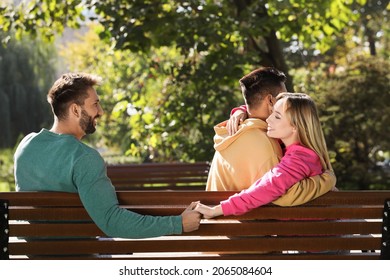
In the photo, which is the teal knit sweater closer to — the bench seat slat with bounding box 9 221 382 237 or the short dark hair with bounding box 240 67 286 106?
the bench seat slat with bounding box 9 221 382 237

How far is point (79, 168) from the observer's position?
11.9 feet

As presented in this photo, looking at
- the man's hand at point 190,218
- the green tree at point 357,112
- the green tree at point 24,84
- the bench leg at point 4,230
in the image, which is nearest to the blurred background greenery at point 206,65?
the green tree at point 357,112

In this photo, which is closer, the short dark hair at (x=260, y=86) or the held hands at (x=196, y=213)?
the held hands at (x=196, y=213)

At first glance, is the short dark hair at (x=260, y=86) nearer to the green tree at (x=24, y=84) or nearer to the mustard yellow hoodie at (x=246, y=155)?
the mustard yellow hoodie at (x=246, y=155)

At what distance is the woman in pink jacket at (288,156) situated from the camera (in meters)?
3.57

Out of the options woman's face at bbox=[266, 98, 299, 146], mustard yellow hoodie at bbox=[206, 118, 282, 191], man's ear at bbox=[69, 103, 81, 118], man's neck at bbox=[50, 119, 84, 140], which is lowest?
mustard yellow hoodie at bbox=[206, 118, 282, 191]

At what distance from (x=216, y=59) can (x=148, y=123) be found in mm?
1421

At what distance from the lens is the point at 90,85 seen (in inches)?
154

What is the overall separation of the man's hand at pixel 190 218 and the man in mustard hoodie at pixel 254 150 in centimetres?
35

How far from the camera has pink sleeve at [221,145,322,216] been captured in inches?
140

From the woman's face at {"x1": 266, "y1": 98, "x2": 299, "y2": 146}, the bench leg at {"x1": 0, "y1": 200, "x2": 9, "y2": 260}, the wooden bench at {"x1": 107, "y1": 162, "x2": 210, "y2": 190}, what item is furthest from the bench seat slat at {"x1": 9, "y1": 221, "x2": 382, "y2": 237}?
the wooden bench at {"x1": 107, "y1": 162, "x2": 210, "y2": 190}

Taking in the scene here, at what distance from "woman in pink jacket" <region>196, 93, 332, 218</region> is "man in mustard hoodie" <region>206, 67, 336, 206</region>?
0.20ft

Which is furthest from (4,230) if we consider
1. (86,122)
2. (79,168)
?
(86,122)
